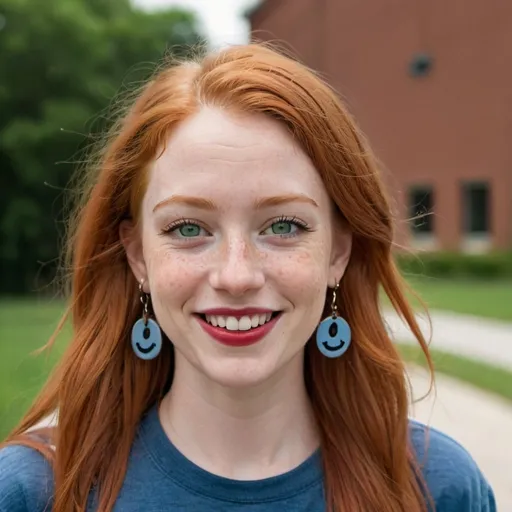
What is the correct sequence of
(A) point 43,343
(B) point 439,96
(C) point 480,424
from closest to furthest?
(C) point 480,424 → (A) point 43,343 → (B) point 439,96

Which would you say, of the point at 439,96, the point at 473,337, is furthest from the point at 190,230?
the point at 439,96

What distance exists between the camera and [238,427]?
1796 mm

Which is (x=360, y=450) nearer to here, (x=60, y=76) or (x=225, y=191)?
(x=225, y=191)

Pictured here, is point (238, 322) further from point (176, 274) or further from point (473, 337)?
point (473, 337)

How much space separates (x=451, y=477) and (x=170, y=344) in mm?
671

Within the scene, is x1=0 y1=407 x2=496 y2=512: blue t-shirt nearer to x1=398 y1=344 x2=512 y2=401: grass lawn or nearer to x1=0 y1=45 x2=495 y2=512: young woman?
x1=0 y1=45 x2=495 y2=512: young woman

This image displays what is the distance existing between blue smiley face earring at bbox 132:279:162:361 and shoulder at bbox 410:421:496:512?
60 centimetres

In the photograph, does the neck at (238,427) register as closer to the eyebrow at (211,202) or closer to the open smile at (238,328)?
the open smile at (238,328)

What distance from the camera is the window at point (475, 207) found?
3036 centimetres

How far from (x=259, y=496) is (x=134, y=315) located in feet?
1.60

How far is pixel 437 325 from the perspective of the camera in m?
13.6

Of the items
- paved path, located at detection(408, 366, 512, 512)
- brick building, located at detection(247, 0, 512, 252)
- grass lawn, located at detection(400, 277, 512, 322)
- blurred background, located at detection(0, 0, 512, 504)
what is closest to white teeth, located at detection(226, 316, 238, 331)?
paved path, located at detection(408, 366, 512, 512)

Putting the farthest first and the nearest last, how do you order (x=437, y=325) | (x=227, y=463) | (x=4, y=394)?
(x=437, y=325)
(x=4, y=394)
(x=227, y=463)

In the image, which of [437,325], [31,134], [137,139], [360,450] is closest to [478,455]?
[360,450]
